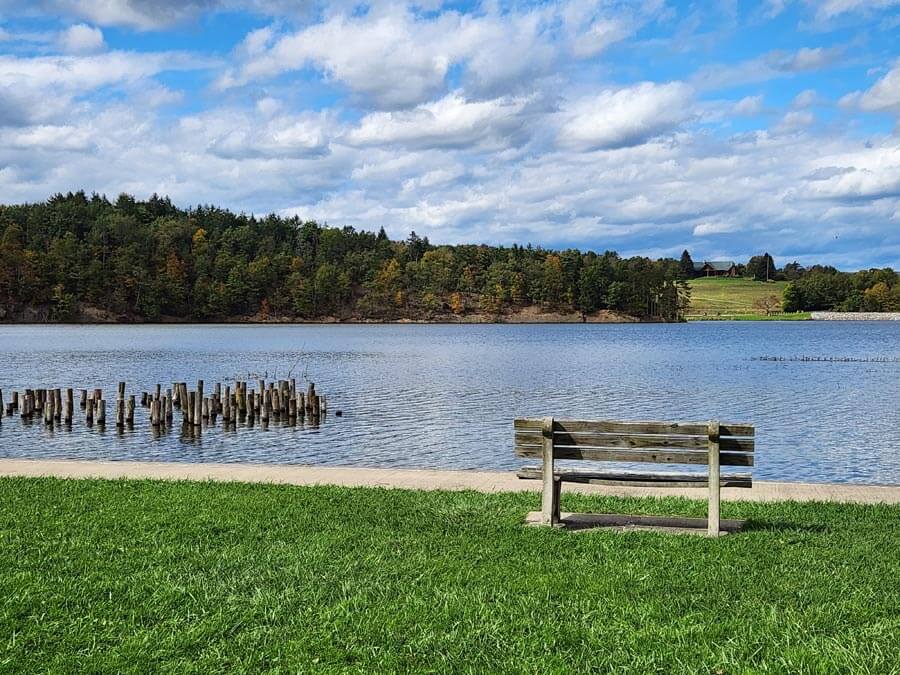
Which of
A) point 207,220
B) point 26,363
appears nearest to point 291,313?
point 207,220

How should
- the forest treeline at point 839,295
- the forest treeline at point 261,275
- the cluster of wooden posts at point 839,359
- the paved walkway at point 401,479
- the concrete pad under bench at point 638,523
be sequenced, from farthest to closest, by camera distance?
the forest treeline at point 839,295, the forest treeline at point 261,275, the cluster of wooden posts at point 839,359, the paved walkway at point 401,479, the concrete pad under bench at point 638,523

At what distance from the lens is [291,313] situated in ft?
532

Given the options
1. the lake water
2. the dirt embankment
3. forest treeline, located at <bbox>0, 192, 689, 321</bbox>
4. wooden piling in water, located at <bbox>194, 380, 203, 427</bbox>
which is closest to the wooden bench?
the lake water

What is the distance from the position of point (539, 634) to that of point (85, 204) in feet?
643

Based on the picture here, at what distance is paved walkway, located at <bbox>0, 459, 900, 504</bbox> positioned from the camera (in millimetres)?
11570

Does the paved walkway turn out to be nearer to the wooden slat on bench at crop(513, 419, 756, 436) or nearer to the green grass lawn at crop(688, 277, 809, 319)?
the wooden slat on bench at crop(513, 419, 756, 436)

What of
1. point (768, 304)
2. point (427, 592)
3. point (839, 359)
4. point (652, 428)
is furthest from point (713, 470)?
point (768, 304)

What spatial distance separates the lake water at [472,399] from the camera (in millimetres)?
21906

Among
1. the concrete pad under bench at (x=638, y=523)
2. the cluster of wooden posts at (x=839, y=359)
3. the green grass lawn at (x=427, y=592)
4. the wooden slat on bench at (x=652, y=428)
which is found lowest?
the cluster of wooden posts at (x=839, y=359)

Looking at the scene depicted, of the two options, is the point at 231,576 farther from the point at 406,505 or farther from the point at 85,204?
the point at 85,204

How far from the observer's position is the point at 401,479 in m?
12.9

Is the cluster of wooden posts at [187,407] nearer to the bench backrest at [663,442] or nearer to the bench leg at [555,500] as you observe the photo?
the bench leg at [555,500]

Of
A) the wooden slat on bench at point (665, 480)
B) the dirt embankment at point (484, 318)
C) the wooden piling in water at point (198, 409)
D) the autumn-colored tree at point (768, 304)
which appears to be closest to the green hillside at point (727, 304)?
the autumn-colored tree at point (768, 304)

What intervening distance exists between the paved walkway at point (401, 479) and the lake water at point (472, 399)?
6364mm
